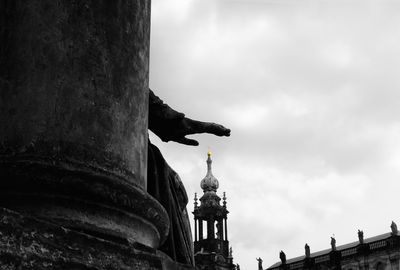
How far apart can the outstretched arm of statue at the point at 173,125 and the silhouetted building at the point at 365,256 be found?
140ft

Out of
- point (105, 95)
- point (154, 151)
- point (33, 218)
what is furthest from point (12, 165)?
point (154, 151)

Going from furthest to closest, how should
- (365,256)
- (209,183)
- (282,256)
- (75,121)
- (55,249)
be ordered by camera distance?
(209,183), (282,256), (365,256), (75,121), (55,249)

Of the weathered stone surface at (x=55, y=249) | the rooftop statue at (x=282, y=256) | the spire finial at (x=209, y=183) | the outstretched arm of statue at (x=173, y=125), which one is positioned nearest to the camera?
the weathered stone surface at (x=55, y=249)

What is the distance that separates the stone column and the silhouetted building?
4361cm

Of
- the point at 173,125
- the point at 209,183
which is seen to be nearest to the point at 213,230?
the point at 209,183

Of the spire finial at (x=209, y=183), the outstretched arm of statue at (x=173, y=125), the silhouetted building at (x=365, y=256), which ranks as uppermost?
the spire finial at (x=209, y=183)

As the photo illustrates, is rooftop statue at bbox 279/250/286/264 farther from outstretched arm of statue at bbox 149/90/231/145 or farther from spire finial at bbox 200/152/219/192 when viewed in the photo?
outstretched arm of statue at bbox 149/90/231/145

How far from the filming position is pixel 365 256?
45688mm

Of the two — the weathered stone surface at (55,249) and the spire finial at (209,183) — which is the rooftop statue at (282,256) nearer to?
the spire finial at (209,183)

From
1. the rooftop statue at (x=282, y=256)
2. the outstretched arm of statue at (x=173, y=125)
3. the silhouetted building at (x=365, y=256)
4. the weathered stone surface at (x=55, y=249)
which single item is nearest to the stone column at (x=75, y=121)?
the weathered stone surface at (x=55, y=249)

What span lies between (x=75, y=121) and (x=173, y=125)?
3.65ft

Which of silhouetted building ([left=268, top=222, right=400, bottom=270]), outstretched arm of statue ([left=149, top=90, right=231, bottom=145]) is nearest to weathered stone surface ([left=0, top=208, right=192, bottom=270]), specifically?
outstretched arm of statue ([left=149, top=90, right=231, bottom=145])

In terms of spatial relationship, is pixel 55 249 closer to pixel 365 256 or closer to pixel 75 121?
pixel 75 121

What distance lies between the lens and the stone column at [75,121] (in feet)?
7.84
